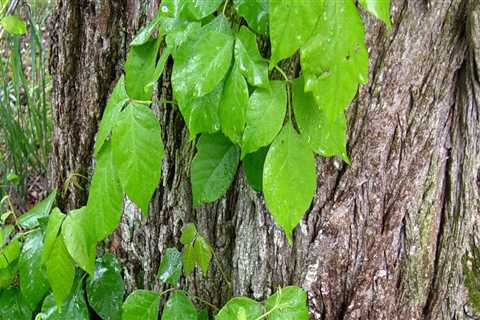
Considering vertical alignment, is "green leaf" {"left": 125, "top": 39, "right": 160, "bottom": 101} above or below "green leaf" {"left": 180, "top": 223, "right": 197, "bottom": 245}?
above

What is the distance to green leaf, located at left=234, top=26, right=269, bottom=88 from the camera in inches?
33.4

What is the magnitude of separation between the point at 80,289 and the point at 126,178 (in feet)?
1.75

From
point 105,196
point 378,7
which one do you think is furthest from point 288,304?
point 378,7

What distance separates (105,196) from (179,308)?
318mm

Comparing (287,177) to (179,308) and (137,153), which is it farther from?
(179,308)

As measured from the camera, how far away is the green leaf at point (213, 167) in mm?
1051

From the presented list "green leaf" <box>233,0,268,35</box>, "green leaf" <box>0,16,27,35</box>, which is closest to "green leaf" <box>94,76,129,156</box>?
"green leaf" <box>233,0,268,35</box>

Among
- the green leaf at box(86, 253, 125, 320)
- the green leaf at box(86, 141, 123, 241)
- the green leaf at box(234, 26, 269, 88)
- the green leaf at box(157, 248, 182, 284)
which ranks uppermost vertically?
the green leaf at box(234, 26, 269, 88)

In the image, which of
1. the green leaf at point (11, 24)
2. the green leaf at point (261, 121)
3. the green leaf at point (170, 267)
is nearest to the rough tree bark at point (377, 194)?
the green leaf at point (170, 267)

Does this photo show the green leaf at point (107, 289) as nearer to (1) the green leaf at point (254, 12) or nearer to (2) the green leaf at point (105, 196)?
(2) the green leaf at point (105, 196)

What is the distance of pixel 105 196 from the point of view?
1.00 metres

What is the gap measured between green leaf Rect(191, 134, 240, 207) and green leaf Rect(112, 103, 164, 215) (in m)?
0.14

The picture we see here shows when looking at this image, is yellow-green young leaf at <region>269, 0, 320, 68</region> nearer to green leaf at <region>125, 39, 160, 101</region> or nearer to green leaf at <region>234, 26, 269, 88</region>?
green leaf at <region>234, 26, 269, 88</region>

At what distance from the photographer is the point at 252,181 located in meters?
1.03
